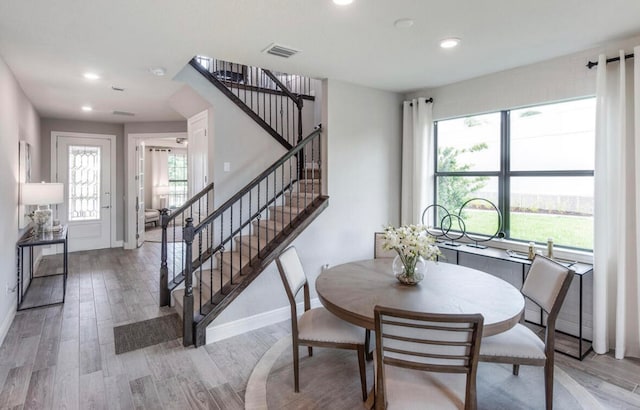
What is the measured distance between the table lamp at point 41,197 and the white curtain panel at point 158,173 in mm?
6452

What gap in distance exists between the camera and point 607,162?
2805mm

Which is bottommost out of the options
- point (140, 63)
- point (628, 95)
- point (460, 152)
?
point (460, 152)

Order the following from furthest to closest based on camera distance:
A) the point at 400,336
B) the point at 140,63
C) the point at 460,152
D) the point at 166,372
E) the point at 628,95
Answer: the point at 460,152, the point at 140,63, the point at 628,95, the point at 166,372, the point at 400,336

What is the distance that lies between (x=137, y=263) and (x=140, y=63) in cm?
365

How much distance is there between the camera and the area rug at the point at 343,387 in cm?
220

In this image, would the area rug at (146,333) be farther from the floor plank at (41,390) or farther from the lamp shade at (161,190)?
the lamp shade at (161,190)

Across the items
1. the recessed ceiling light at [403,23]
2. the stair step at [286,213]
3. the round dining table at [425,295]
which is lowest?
the round dining table at [425,295]

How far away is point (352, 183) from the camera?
13.3 ft

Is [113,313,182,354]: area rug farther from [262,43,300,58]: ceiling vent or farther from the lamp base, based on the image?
Result: [262,43,300,58]: ceiling vent

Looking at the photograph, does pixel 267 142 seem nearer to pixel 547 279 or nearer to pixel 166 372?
pixel 166 372

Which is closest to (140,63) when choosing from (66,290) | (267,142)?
(267,142)

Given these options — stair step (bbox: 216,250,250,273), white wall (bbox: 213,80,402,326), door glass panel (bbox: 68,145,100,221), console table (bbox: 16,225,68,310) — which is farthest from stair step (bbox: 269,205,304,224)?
door glass panel (bbox: 68,145,100,221)

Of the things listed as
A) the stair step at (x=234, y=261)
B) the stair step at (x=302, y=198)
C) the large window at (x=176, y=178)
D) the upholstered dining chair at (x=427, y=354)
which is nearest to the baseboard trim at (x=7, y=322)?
the stair step at (x=234, y=261)

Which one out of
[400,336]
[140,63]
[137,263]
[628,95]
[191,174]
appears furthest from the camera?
[137,263]
